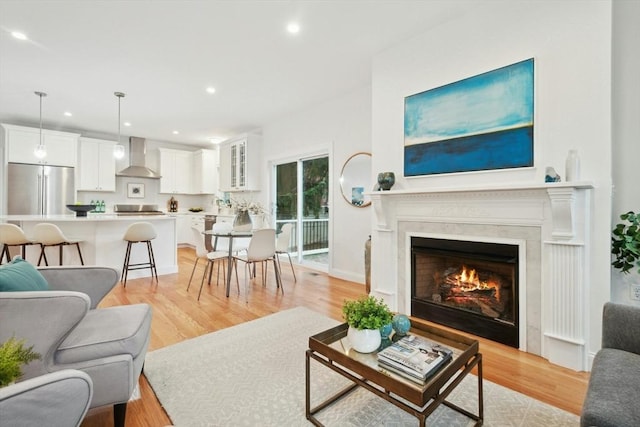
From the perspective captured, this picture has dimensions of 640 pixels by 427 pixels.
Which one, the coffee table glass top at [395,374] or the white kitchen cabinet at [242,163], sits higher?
the white kitchen cabinet at [242,163]

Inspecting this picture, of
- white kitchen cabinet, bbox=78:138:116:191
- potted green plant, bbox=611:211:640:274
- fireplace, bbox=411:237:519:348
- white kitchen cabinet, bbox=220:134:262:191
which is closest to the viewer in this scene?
potted green plant, bbox=611:211:640:274

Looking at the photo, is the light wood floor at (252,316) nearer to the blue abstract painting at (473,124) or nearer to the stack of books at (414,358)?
the stack of books at (414,358)

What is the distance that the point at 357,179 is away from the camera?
14.7ft

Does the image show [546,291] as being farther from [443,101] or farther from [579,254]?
[443,101]

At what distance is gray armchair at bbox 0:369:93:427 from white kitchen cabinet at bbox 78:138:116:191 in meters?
7.11

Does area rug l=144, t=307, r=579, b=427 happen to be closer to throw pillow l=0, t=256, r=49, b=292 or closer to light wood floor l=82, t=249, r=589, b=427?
light wood floor l=82, t=249, r=589, b=427

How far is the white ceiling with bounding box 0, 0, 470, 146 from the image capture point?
105 inches

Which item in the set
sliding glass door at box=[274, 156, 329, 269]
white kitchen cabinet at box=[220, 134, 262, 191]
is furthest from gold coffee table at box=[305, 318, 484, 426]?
white kitchen cabinet at box=[220, 134, 262, 191]

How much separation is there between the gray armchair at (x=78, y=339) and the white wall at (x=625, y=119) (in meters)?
3.13

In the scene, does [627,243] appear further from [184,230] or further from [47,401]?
[184,230]

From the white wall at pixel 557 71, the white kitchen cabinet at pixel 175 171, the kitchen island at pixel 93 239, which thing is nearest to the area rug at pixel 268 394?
the white wall at pixel 557 71

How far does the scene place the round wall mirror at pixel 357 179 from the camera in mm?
4367

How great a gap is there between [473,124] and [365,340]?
82.9 inches

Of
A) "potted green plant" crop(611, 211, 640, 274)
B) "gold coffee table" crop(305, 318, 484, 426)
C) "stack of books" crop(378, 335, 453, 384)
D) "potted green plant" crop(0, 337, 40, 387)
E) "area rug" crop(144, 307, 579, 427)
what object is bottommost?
"area rug" crop(144, 307, 579, 427)
